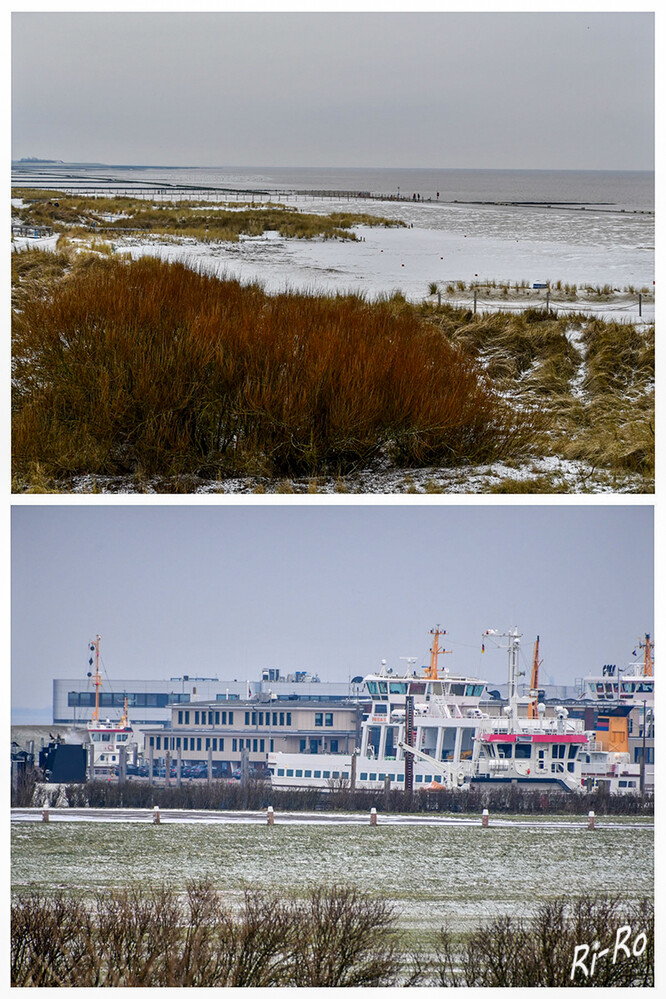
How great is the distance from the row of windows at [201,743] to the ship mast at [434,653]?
143cm

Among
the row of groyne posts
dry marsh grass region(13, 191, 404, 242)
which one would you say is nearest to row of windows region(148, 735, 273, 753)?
the row of groyne posts

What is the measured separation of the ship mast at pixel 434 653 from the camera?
22.5ft

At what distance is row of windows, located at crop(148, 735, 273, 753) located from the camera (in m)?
6.81

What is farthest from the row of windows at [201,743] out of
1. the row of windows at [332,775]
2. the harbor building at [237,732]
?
the row of windows at [332,775]

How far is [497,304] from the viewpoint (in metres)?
9.78

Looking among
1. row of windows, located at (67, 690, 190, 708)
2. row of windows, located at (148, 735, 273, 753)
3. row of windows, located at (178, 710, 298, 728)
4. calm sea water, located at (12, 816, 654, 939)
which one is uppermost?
row of windows, located at (67, 690, 190, 708)

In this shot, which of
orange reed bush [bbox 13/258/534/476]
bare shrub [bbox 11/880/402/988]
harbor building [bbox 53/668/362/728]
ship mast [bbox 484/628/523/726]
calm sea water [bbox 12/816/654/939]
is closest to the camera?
bare shrub [bbox 11/880/402/988]

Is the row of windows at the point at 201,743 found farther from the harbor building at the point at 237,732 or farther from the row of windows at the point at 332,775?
the row of windows at the point at 332,775

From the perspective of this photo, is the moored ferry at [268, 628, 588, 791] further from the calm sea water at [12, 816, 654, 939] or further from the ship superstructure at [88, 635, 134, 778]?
the ship superstructure at [88, 635, 134, 778]

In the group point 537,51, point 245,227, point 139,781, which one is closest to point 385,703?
point 139,781

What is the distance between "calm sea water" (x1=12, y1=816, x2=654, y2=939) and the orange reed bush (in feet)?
8.92

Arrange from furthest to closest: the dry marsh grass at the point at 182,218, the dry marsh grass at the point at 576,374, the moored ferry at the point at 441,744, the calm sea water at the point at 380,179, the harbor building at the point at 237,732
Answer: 1. the dry marsh grass at the point at 182,218
2. the calm sea water at the point at 380,179
3. the moored ferry at the point at 441,744
4. the harbor building at the point at 237,732
5. the dry marsh grass at the point at 576,374

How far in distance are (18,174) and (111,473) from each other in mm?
6666
